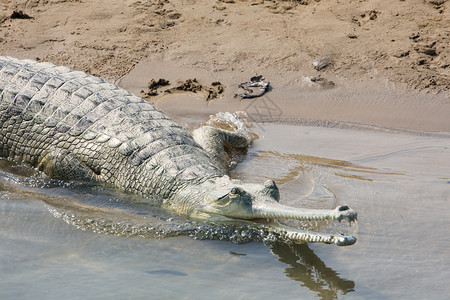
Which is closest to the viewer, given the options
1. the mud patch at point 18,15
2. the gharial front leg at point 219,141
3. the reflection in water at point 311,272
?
the reflection in water at point 311,272

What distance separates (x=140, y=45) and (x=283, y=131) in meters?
2.71

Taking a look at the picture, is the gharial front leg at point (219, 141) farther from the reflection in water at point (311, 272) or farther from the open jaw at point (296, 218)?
the reflection in water at point (311, 272)

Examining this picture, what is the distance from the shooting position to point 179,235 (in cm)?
455

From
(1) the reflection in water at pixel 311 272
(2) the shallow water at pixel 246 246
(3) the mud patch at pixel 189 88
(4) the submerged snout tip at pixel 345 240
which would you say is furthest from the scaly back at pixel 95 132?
(4) the submerged snout tip at pixel 345 240

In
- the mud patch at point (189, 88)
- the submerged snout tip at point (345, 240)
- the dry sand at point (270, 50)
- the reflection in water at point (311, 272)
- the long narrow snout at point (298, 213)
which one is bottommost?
the reflection in water at point (311, 272)

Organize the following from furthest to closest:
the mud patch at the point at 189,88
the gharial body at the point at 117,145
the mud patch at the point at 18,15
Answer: the mud patch at the point at 18,15
the mud patch at the point at 189,88
the gharial body at the point at 117,145

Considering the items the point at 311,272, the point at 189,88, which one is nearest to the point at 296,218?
the point at 311,272

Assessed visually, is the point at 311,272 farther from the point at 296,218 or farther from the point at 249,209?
the point at 249,209

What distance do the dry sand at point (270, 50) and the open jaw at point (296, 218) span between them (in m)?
2.66

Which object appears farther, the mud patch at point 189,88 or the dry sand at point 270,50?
the mud patch at point 189,88

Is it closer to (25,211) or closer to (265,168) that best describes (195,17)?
(265,168)

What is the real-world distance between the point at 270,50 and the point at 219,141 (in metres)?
2.46

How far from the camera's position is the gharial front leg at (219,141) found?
5.74 metres

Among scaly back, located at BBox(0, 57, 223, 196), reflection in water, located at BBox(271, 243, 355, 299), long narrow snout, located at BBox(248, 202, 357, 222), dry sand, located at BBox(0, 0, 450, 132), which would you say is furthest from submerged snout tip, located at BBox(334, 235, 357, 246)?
dry sand, located at BBox(0, 0, 450, 132)
